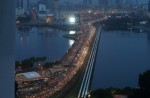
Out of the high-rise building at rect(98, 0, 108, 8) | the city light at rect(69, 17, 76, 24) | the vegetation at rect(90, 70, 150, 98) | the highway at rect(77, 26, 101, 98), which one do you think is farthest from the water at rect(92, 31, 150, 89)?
the high-rise building at rect(98, 0, 108, 8)

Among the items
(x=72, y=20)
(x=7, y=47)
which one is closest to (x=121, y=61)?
(x=7, y=47)

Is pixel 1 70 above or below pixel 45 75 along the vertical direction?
above

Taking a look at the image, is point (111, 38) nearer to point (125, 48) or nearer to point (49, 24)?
point (125, 48)

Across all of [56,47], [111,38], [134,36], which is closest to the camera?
[56,47]

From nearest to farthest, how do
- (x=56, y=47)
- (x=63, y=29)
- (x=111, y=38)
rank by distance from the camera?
(x=56, y=47)
(x=111, y=38)
(x=63, y=29)

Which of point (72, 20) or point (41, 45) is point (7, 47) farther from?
point (72, 20)

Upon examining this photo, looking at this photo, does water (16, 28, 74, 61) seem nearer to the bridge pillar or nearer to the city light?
the city light

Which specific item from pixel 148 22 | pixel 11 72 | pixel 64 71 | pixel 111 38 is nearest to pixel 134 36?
pixel 111 38
